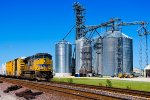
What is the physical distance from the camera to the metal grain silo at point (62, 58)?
96.7m

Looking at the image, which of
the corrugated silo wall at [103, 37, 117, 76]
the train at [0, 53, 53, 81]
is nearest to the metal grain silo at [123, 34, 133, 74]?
the corrugated silo wall at [103, 37, 117, 76]

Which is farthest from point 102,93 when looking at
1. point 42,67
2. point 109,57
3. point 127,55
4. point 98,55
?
point 98,55

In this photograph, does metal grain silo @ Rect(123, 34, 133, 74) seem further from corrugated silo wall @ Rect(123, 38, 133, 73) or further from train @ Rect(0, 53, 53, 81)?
train @ Rect(0, 53, 53, 81)

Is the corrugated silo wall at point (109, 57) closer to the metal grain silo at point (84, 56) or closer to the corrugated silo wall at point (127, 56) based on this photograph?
the corrugated silo wall at point (127, 56)

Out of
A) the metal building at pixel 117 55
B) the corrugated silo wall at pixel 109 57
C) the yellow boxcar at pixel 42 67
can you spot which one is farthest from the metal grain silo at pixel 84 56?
the yellow boxcar at pixel 42 67

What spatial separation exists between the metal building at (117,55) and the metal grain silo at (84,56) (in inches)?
249

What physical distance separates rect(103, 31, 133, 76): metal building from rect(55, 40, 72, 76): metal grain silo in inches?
504

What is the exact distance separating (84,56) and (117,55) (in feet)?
36.3

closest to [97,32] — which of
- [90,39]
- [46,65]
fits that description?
[90,39]

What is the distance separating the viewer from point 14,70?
185 ft

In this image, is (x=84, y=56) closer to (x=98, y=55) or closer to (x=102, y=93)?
(x=98, y=55)

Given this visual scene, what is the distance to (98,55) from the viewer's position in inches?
3639

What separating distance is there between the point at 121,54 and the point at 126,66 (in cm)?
335

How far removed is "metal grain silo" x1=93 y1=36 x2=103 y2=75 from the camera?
3605 inches
